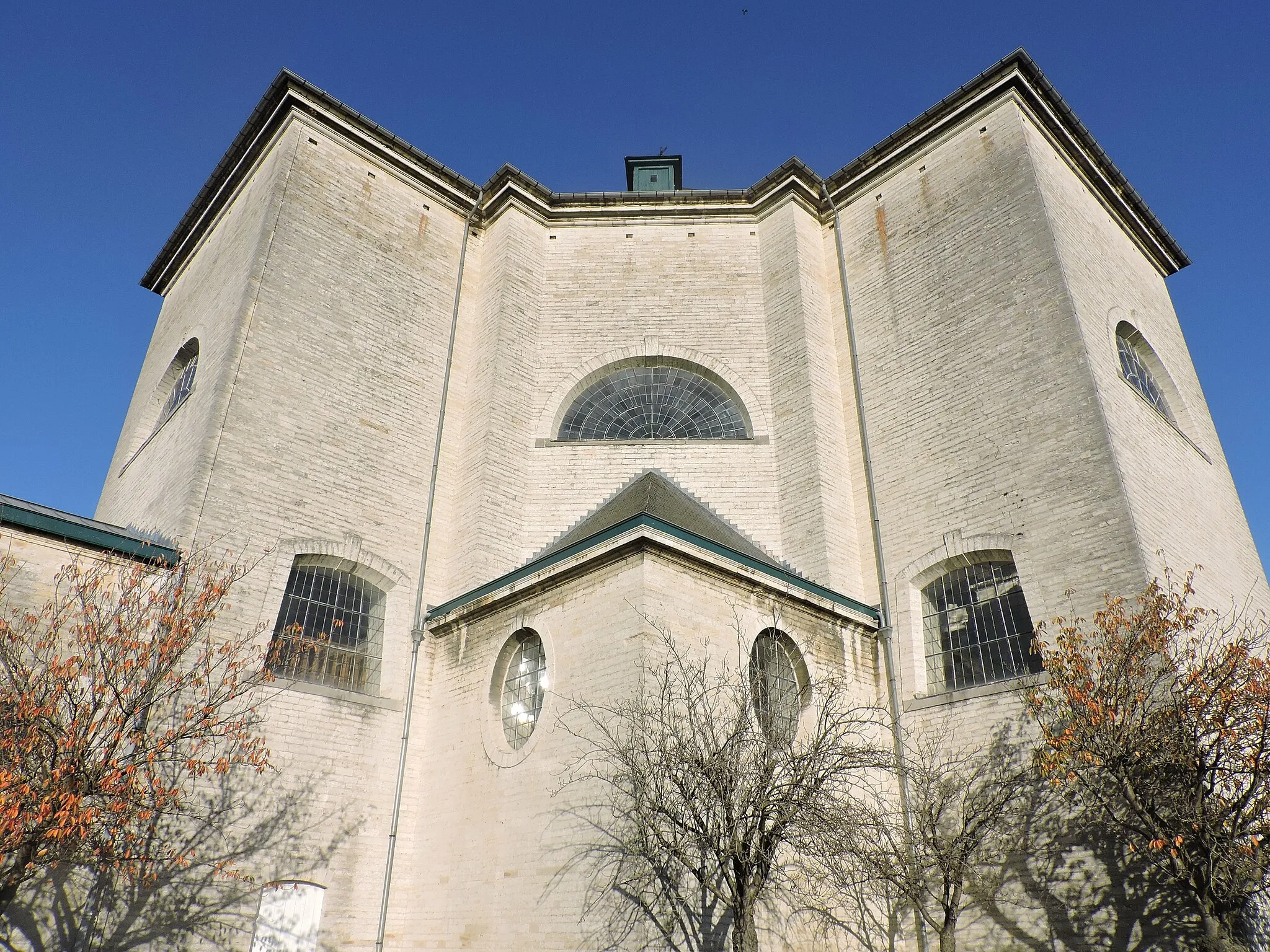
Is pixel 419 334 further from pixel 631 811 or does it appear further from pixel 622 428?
pixel 631 811

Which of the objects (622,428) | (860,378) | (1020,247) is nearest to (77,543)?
(622,428)

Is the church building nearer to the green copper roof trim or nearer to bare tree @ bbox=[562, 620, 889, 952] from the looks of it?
the green copper roof trim

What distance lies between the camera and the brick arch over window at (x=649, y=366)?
51.5 ft

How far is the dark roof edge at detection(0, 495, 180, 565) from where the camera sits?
10.4 meters

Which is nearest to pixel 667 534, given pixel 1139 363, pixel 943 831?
pixel 943 831

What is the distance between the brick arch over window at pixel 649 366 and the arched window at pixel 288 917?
7.64m

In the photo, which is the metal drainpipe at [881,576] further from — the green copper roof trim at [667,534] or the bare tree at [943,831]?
the green copper roof trim at [667,534]

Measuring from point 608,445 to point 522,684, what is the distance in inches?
203

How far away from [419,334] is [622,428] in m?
3.87

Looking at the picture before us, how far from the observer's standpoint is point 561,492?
584 inches

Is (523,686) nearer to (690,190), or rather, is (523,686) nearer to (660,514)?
(660,514)

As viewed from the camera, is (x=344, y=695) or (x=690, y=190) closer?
(x=344, y=695)

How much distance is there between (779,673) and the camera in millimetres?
11391

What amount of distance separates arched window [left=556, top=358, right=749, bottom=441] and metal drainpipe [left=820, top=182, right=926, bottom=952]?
6.64 feet
